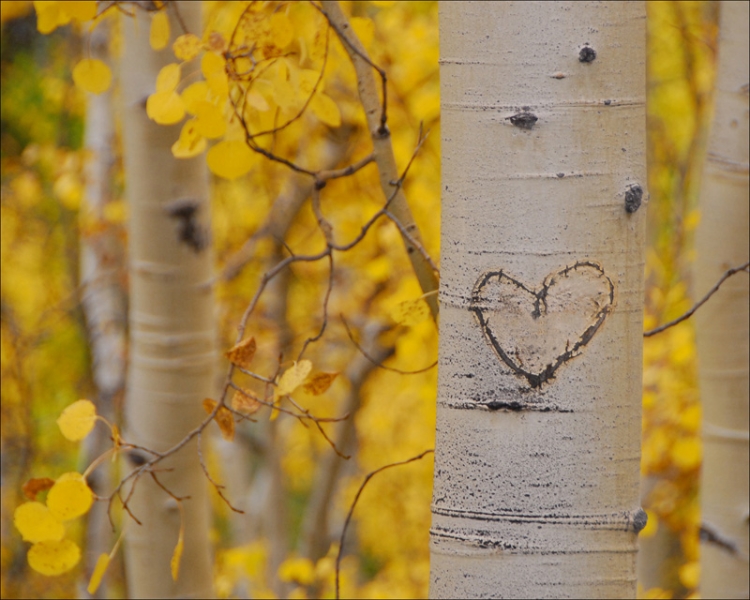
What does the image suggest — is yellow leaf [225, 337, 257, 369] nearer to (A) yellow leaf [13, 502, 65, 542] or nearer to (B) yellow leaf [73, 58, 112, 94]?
(A) yellow leaf [13, 502, 65, 542]

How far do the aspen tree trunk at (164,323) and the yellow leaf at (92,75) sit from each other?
0.66 ft

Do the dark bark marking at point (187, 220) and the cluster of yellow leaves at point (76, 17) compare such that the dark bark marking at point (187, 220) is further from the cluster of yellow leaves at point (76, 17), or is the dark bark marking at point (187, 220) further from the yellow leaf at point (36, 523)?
the yellow leaf at point (36, 523)

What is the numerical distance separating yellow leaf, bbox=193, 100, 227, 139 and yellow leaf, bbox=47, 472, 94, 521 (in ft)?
1.72

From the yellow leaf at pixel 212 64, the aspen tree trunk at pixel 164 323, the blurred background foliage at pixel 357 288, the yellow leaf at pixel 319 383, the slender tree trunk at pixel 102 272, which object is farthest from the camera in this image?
the blurred background foliage at pixel 357 288

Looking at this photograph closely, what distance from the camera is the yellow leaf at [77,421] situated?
105cm

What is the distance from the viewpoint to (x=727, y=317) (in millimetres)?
1587

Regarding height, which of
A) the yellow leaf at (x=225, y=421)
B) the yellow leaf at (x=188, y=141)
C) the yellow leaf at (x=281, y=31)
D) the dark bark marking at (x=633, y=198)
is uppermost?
the yellow leaf at (x=281, y=31)

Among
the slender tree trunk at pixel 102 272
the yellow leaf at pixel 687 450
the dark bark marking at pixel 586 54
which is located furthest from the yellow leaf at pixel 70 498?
the yellow leaf at pixel 687 450

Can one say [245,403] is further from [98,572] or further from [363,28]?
[363,28]

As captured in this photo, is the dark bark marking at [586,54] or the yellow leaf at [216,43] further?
the yellow leaf at [216,43]

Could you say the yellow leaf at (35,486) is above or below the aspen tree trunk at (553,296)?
below

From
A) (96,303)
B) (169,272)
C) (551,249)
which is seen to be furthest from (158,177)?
(96,303)

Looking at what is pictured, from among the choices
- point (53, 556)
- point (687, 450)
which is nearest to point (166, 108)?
point (53, 556)

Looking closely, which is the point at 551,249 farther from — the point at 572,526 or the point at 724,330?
the point at 724,330
